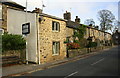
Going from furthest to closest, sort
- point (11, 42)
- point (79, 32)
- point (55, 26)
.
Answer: point (79, 32)
point (55, 26)
point (11, 42)

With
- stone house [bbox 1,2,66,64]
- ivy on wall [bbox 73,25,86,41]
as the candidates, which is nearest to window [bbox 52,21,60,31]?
stone house [bbox 1,2,66,64]

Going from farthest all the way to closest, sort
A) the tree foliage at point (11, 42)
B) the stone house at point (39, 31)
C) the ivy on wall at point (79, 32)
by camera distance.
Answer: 1. the ivy on wall at point (79, 32)
2. the stone house at point (39, 31)
3. the tree foliage at point (11, 42)

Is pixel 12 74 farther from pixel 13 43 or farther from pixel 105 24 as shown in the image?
pixel 105 24

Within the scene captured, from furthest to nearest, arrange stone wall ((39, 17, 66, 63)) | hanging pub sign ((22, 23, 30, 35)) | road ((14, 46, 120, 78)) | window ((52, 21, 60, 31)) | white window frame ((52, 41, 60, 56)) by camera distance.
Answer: window ((52, 21, 60, 31)) → white window frame ((52, 41, 60, 56)) → stone wall ((39, 17, 66, 63)) → hanging pub sign ((22, 23, 30, 35)) → road ((14, 46, 120, 78))

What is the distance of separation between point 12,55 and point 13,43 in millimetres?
1348

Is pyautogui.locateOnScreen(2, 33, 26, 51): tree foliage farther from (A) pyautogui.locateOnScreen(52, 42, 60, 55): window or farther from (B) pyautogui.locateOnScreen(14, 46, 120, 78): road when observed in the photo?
(A) pyautogui.locateOnScreen(52, 42, 60, 55): window

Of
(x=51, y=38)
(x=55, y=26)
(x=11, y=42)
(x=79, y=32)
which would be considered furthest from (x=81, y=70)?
(x=79, y=32)

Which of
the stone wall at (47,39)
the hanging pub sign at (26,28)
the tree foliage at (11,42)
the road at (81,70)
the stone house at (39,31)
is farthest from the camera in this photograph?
the stone wall at (47,39)

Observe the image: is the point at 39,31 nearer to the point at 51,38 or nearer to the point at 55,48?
the point at 51,38

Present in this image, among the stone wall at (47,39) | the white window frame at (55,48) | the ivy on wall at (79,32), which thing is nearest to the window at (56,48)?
the white window frame at (55,48)

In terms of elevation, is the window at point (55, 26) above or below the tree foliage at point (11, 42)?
above

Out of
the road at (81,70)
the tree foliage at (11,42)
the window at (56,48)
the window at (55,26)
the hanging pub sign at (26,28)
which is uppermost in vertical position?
the window at (55,26)

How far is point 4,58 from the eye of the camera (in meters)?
15.7

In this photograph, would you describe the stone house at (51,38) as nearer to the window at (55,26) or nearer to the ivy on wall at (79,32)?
the window at (55,26)
